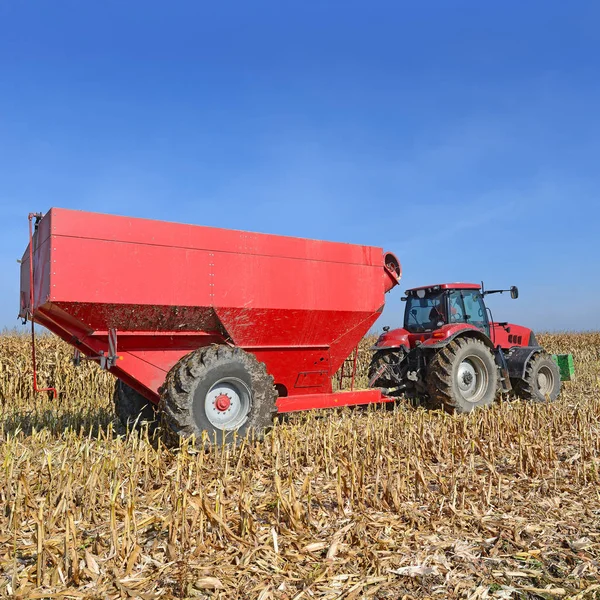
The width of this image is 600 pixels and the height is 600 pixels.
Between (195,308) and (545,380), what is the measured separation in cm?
698

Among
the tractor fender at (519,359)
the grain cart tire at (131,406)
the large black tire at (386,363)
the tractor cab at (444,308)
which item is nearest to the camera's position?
the grain cart tire at (131,406)

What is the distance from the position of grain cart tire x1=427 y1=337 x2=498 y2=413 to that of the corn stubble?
2.00 m

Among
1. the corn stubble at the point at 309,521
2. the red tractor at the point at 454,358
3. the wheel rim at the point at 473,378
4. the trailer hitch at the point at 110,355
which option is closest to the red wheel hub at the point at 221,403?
the corn stubble at the point at 309,521

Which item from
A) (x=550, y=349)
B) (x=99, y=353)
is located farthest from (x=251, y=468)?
(x=550, y=349)

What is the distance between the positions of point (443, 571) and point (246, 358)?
3.18m

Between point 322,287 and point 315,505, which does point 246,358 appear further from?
point 315,505

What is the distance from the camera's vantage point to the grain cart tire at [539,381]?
926cm

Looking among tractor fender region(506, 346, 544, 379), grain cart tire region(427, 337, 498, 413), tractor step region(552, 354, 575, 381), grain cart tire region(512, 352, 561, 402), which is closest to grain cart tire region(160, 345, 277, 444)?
grain cart tire region(427, 337, 498, 413)

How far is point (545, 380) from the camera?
380 inches

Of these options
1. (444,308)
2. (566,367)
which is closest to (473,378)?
(444,308)

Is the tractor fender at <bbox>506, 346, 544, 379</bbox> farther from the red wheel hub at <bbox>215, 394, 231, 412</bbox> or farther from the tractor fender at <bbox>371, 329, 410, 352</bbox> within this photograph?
the red wheel hub at <bbox>215, 394, 231, 412</bbox>

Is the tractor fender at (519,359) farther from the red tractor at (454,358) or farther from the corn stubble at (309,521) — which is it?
the corn stubble at (309,521)

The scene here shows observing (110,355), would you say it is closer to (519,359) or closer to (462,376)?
(462,376)

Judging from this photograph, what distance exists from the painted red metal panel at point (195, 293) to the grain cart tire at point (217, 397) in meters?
0.43
